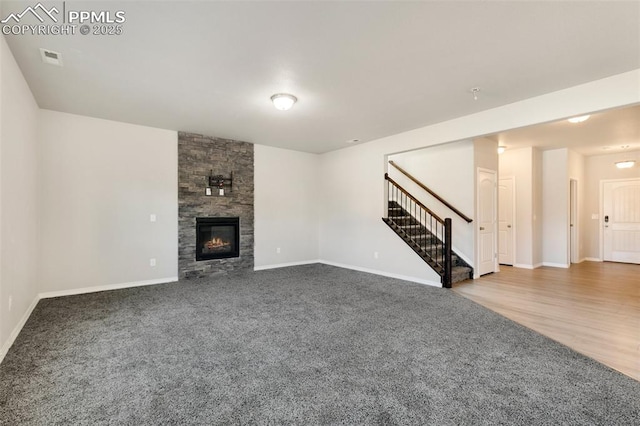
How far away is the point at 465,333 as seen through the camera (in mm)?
3031

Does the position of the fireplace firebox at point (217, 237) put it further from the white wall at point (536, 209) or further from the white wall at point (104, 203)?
the white wall at point (536, 209)

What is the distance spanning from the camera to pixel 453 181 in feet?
19.7

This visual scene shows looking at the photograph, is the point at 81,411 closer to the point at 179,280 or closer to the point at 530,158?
the point at 179,280

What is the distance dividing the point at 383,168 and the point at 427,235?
179cm

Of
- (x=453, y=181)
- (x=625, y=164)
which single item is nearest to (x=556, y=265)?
(x=625, y=164)

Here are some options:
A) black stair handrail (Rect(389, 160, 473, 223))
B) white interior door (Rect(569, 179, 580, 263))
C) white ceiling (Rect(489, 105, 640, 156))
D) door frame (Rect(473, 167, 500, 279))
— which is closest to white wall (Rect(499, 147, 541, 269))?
white ceiling (Rect(489, 105, 640, 156))

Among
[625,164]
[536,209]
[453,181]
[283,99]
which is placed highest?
[283,99]

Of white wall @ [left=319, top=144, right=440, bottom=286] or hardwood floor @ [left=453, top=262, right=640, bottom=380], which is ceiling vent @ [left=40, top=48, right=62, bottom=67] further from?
hardwood floor @ [left=453, top=262, right=640, bottom=380]

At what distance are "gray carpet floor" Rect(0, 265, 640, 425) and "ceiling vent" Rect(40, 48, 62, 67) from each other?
8.89 feet

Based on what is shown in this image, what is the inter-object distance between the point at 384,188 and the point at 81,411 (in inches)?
206

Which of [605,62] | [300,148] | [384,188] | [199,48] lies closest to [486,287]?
[384,188]

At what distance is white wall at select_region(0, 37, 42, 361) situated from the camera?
260 centimetres

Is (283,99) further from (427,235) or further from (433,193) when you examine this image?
(427,235)

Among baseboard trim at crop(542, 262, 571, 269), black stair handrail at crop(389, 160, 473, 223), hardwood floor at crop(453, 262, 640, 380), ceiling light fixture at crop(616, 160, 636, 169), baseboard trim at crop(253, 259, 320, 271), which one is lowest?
A: hardwood floor at crop(453, 262, 640, 380)
